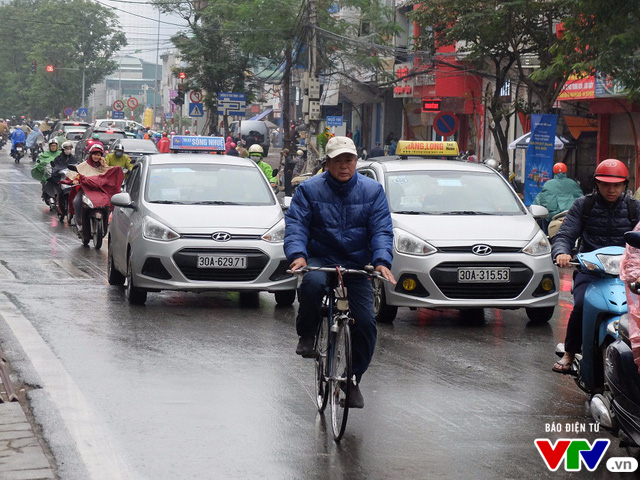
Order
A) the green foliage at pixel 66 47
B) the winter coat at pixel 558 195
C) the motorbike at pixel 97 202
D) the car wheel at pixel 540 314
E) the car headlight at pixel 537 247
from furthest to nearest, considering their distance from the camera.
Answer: the green foliage at pixel 66 47 → the winter coat at pixel 558 195 → the motorbike at pixel 97 202 → the car wheel at pixel 540 314 → the car headlight at pixel 537 247

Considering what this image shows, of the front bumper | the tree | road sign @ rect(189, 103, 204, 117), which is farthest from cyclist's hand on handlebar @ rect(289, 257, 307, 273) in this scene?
road sign @ rect(189, 103, 204, 117)

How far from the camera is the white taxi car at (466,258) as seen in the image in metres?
11.5

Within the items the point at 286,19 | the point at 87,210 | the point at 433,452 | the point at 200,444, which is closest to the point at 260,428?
the point at 200,444

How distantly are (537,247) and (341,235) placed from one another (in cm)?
491

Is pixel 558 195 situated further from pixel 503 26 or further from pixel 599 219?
pixel 599 219

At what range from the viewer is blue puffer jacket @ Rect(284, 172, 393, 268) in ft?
24.1

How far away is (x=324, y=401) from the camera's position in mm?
7398

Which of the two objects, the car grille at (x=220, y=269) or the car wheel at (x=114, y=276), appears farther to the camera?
the car wheel at (x=114, y=276)

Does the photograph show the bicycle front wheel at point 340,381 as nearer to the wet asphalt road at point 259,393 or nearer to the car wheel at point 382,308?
the wet asphalt road at point 259,393

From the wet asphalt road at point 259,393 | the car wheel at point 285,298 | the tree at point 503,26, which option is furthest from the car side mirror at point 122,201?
the tree at point 503,26

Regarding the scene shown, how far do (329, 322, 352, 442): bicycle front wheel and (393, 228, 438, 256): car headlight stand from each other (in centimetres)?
455

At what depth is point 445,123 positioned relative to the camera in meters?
30.8

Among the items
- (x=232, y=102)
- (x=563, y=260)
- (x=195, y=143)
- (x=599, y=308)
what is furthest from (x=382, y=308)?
(x=232, y=102)

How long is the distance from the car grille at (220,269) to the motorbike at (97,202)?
7094 millimetres
